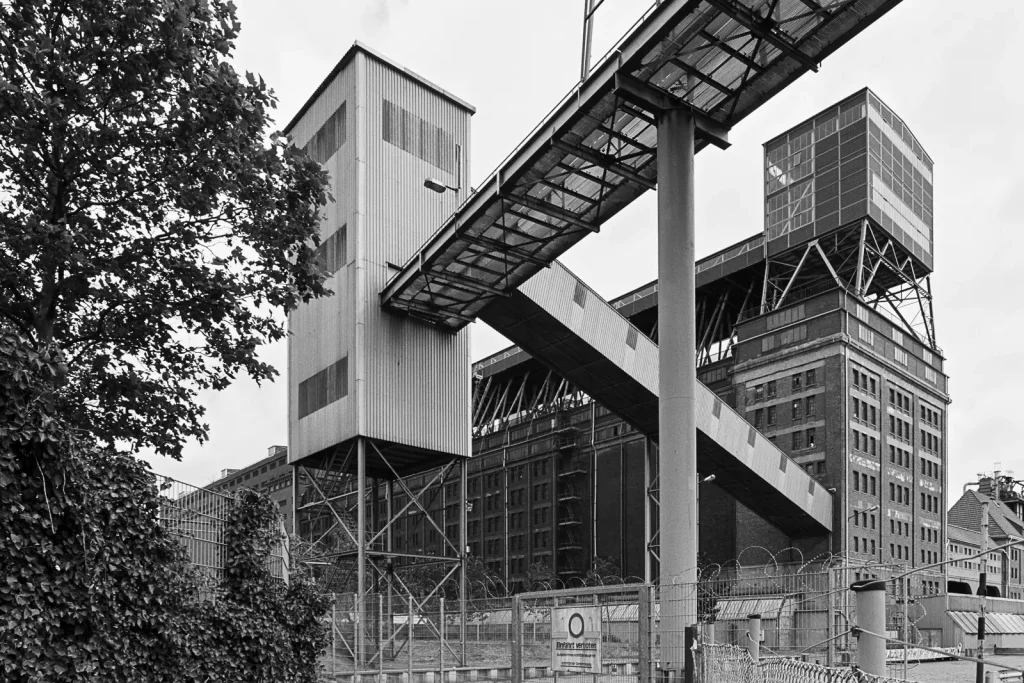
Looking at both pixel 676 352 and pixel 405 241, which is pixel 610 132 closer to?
pixel 676 352

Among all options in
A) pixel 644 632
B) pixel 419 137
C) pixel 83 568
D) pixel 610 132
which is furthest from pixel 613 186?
pixel 83 568

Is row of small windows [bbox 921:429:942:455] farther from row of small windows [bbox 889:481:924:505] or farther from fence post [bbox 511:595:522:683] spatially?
fence post [bbox 511:595:522:683]

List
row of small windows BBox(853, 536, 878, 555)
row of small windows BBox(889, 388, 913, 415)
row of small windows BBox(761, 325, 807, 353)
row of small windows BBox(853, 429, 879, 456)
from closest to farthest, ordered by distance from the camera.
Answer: row of small windows BBox(853, 536, 878, 555) < row of small windows BBox(853, 429, 879, 456) < row of small windows BBox(761, 325, 807, 353) < row of small windows BBox(889, 388, 913, 415)

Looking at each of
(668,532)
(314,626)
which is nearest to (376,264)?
(668,532)

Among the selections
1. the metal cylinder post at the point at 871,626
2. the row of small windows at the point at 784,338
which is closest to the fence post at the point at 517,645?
the metal cylinder post at the point at 871,626

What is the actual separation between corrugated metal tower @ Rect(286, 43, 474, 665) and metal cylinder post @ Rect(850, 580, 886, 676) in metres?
30.3

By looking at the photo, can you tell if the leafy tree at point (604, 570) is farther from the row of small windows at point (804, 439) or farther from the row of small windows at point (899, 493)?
the row of small windows at point (899, 493)

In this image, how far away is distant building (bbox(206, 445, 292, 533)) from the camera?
124 m

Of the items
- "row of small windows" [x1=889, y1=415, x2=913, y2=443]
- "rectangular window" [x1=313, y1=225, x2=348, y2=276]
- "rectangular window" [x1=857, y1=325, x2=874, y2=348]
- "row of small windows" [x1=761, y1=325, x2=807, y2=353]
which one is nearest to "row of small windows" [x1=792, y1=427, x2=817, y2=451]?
"row of small windows" [x1=761, y1=325, x2=807, y2=353]

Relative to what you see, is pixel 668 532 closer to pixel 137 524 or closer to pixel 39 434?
pixel 137 524

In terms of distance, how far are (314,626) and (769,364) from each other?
63.9m

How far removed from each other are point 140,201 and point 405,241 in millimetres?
21000

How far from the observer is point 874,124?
74.4 m

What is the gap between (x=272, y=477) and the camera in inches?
5236
